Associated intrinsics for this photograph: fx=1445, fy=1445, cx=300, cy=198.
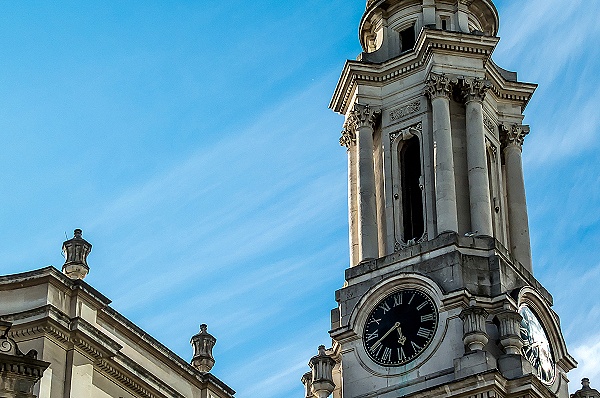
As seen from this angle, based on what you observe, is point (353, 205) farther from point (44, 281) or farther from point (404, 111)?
point (44, 281)

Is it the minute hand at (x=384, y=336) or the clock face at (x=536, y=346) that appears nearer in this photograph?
the clock face at (x=536, y=346)

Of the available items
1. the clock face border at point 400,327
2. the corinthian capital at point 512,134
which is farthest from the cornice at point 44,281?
the corinthian capital at point 512,134

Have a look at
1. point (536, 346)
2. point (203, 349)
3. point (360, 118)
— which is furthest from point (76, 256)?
point (360, 118)

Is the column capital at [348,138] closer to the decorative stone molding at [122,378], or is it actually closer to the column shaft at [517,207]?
the column shaft at [517,207]

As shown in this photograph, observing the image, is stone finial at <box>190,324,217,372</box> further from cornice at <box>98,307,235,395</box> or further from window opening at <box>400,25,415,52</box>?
window opening at <box>400,25,415,52</box>

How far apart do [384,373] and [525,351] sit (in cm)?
474

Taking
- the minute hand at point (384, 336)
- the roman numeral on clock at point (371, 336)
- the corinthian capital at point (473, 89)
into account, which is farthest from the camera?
the corinthian capital at point (473, 89)

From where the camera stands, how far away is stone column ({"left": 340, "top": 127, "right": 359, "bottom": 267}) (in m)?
53.7

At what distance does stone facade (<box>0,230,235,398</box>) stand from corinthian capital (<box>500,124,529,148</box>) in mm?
22889

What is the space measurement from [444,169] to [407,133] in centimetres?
310

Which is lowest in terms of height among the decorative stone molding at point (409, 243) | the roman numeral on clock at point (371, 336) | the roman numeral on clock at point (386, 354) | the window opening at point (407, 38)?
the roman numeral on clock at point (386, 354)

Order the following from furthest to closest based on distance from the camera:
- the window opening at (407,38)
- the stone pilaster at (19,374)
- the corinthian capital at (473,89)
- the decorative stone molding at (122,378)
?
1. the window opening at (407,38)
2. the corinthian capital at (473,89)
3. the decorative stone molding at (122,378)
4. the stone pilaster at (19,374)

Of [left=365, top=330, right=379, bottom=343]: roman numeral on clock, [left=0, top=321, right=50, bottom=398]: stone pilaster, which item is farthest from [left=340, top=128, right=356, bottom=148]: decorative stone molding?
[left=0, top=321, right=50, bottom=398]: stone pilaster

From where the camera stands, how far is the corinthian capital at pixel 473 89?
53.3m
